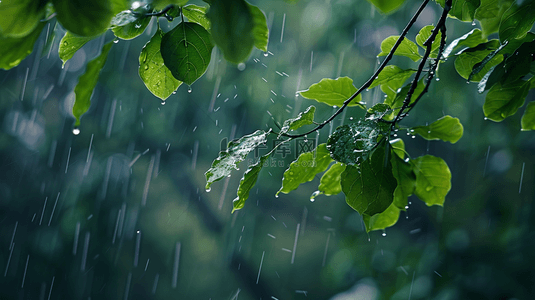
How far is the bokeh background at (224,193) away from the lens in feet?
15.2

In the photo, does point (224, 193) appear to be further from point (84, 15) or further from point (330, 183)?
point (84, 15)

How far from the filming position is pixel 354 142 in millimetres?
494

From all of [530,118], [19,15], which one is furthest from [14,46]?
[530,118]

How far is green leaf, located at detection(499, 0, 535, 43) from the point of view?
0.43 m

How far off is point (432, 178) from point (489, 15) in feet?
1.22

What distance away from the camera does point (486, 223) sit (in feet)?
15.1

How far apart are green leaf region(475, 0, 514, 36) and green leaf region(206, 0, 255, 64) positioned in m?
0.36

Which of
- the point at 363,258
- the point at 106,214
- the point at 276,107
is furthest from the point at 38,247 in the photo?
the point at 363,258

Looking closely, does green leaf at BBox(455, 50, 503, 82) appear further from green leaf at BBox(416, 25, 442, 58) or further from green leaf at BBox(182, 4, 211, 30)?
green leaf at BBox(182, 4, 211, 30)

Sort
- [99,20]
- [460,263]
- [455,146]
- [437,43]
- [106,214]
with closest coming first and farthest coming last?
[99,20] < [437,43] < [460,263] < [455,146] < [106,214]

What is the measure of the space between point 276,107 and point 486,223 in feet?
11.2

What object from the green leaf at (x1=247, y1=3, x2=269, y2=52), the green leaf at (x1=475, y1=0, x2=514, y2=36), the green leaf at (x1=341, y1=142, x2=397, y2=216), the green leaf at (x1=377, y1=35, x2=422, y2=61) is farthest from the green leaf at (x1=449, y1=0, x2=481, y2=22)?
the green leaf at (x1=247, y1=3, x2=269, y2=52)

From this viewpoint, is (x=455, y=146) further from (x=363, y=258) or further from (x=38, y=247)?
(x=38, y=247)

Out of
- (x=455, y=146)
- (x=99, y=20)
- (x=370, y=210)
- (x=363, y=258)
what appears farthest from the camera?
(x=363, y=258)
